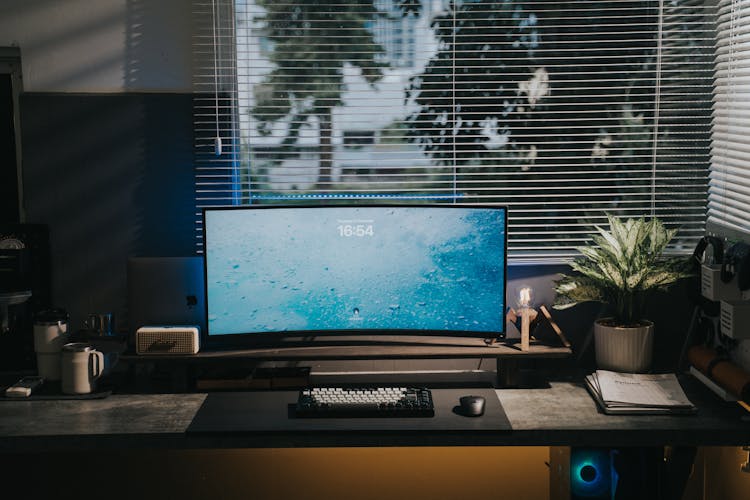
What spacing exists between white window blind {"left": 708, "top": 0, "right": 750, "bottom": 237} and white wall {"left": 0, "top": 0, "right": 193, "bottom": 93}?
1.93 m

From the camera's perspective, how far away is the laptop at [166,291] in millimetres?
2934

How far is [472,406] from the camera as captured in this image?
259 centimetres

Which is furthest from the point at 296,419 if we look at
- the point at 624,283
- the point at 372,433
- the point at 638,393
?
the point at 624,283

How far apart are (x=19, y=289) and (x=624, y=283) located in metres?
2.10

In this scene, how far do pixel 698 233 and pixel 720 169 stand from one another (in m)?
0.25

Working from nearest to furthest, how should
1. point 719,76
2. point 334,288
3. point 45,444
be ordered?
1. point 45,444
2. point 334,288
3. point 719,76

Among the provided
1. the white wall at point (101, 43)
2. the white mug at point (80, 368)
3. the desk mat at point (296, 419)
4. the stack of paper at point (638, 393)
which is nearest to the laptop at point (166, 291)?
the white mug at point (80, 368)

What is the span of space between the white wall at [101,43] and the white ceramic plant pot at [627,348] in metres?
1.75

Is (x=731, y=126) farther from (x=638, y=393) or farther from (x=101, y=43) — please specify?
(x=101, y=43)

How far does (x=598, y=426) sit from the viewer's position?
99.0 inches

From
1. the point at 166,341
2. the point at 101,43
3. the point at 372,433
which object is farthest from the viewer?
the point at 101,43

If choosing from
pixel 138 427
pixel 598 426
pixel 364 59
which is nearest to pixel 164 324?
pixel 138 427

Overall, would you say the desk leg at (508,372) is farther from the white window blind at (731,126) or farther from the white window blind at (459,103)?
the white window blind at (731,126)

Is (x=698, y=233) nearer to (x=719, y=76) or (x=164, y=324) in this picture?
(x=719, y=76)
